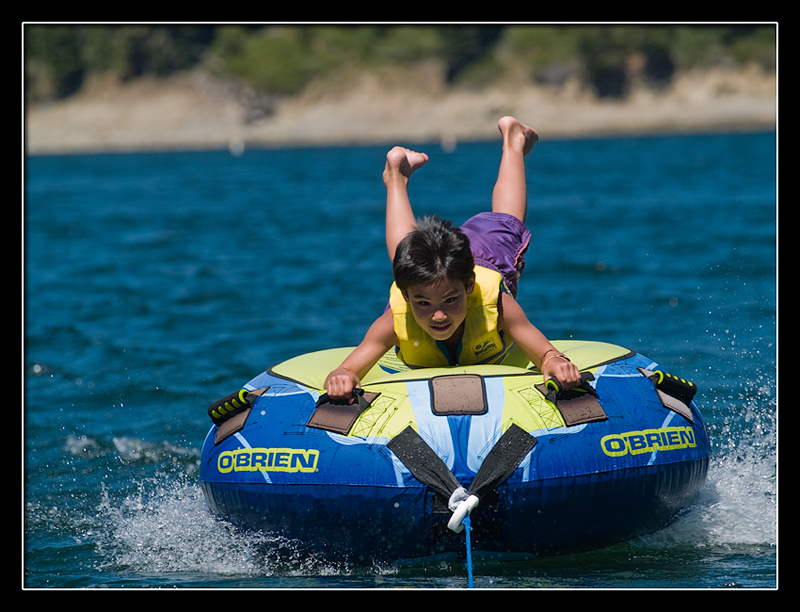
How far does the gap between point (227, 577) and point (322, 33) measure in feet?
200

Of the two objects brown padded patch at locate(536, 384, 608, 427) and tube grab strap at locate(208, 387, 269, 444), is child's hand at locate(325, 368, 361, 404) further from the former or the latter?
brown padded patch at locate(536, 384, 608, 427)

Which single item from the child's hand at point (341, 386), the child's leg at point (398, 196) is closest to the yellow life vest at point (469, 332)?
the child's hand at point (341, 386)

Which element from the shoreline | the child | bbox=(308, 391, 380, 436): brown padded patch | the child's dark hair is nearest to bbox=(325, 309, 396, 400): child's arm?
the child

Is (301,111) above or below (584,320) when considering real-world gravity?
above

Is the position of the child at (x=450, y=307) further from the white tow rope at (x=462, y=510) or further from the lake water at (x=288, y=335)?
the lake water at (x=288, y=335)

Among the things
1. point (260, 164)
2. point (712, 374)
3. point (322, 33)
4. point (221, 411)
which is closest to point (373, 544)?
point (221, 411)

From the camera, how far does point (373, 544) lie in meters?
4.13

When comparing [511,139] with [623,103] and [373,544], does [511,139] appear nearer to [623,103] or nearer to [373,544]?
[373,544]

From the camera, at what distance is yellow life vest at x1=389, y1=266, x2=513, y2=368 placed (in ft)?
14.8

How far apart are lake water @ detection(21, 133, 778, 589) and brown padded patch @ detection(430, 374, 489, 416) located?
2.18 feet

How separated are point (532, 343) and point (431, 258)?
2.24ft

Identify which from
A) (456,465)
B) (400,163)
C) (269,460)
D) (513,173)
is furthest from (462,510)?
(513,173)

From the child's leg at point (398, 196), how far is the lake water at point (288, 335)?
5.56 feet

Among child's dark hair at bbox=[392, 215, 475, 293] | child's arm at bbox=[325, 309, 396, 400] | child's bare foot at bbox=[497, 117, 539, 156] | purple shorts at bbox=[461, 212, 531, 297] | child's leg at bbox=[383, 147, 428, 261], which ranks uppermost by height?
child's bare foot at bbox=[497, 117, 539, 156]
